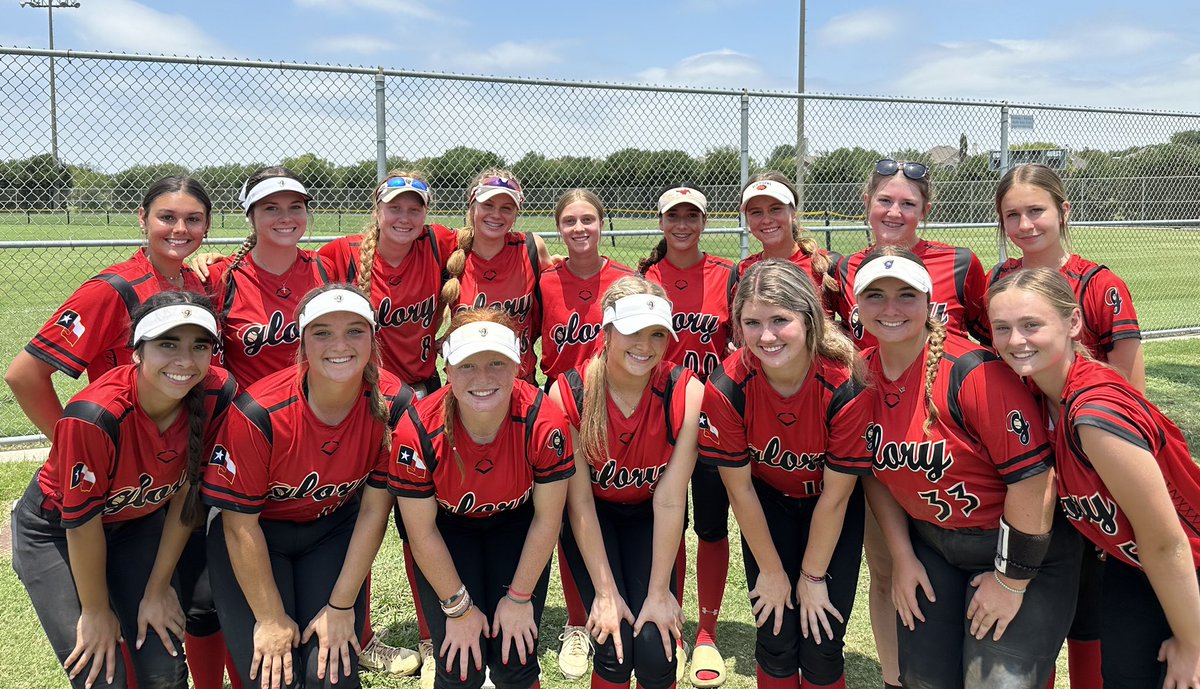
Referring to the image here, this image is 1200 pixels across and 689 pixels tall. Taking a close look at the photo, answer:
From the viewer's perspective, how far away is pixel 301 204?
3.68 metres

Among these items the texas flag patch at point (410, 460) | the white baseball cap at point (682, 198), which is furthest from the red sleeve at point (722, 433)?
the white baseball cap at point (682, 198)

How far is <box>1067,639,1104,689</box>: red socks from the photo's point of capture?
3.10 meters

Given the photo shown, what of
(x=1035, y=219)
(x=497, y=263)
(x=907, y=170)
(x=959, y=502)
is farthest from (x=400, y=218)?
(x=1035, y=219)

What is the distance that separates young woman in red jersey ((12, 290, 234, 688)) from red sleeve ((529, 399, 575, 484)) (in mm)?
1231

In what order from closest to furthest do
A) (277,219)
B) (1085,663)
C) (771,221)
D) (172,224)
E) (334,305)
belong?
(334,305) → (1085,663) → (172,224) → (277,219) → (771,221)

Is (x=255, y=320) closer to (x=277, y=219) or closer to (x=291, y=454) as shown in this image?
(x=277, y=219)

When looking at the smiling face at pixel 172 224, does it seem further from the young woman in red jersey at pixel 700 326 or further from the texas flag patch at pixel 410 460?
the young woman in red jersey at pixel 700 326

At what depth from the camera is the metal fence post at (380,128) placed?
5.55m

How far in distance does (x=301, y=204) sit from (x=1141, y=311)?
13.5 m

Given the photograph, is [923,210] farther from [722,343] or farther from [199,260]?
[199,260]

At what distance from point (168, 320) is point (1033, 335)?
116 inches

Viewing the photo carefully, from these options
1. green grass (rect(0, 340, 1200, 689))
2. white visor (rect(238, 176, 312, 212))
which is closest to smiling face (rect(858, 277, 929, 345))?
green grass (rect(0, 340, 1200, 689))

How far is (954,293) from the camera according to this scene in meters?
3.57

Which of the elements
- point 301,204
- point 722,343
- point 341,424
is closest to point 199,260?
point 301,204
